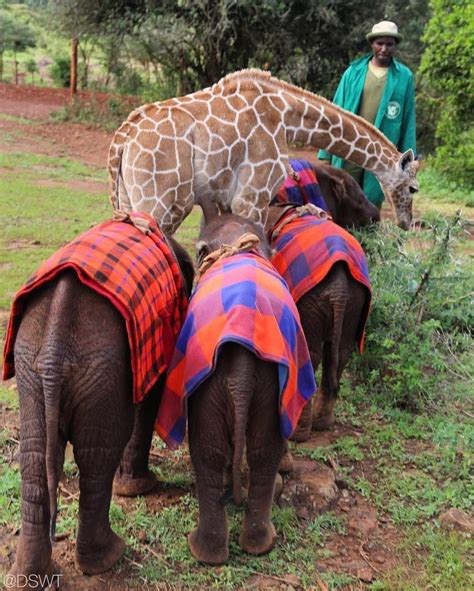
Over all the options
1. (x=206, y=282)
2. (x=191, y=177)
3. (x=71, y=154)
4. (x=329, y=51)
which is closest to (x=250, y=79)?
(x=191, y=177)

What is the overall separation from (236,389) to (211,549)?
0.84m

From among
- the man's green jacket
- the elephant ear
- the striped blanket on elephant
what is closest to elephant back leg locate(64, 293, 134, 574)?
the elephant ear

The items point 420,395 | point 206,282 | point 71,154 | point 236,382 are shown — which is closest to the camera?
point 236,382

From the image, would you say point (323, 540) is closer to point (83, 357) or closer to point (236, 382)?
point (236, 382)

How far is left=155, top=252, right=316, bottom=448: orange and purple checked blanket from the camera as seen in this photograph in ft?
9.18

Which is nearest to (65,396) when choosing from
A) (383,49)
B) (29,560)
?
(29,560)

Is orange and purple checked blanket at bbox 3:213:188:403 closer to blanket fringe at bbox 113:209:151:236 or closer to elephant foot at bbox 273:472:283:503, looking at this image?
blanket fringe at bbox 113:209:151:236

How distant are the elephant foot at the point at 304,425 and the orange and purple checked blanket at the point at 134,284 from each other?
118 centimetres

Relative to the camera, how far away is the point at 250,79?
504cm

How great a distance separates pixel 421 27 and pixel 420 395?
14905mm

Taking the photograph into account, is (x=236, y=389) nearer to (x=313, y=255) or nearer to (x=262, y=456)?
(x=262, y=456)

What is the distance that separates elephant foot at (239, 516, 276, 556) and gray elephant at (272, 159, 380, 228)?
112 inches

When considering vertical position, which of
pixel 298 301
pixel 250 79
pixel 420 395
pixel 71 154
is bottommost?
pixel 71 154

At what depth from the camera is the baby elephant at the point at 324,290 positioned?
12.8 feet
